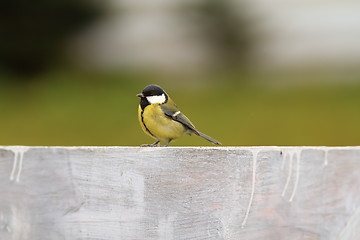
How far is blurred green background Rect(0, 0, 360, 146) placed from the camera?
7914 mm

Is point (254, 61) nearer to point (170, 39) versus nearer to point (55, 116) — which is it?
point (170, 39)

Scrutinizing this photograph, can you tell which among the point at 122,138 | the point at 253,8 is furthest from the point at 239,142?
the point at 253,8

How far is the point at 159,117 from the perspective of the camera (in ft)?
12.6

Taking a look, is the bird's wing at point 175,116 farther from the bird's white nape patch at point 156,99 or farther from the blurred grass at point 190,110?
the blurred grass at point 190,110

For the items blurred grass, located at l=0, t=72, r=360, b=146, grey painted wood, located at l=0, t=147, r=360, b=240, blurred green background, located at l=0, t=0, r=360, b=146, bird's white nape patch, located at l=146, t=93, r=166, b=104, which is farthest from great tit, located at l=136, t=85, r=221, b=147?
blurred green background, located at l=0, t=0, r=360, b=146

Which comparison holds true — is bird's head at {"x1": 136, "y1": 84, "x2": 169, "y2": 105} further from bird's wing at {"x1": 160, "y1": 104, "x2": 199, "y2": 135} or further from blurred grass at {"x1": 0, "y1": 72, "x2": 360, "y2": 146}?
blurred grass at {"x1": 0, "y1": 72, "x2": 360, "y2": 146}

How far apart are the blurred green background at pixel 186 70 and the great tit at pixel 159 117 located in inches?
110

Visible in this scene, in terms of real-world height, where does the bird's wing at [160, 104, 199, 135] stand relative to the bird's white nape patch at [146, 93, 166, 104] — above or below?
below

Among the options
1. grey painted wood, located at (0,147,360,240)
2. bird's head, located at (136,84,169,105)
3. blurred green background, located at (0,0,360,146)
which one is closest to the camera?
grey painted wood, located at (0,147,360,240)

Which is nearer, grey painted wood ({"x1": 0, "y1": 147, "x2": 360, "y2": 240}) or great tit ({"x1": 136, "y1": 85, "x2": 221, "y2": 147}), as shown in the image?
grey painted wood ({"x1": 0, "y1": 147, "x2": 360, "y2": 240})

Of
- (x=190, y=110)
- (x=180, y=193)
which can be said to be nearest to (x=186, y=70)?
(x=190, y=110)

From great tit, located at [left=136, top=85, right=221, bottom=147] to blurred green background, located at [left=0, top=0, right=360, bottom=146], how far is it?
2.80m

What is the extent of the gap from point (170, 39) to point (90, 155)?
11.5m

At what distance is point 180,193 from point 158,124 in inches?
49.1
